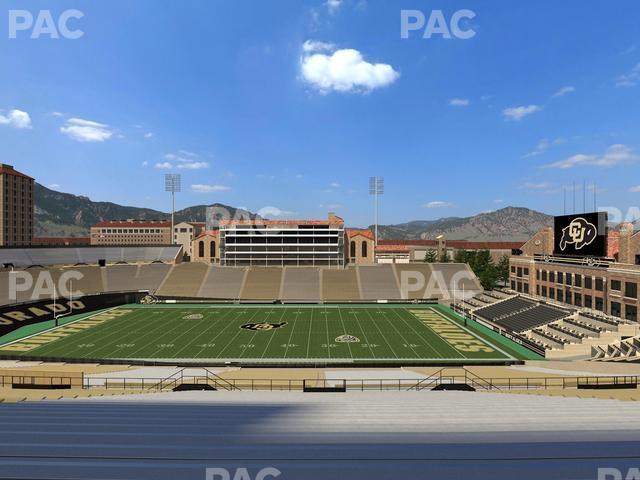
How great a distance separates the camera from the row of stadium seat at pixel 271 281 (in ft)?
181

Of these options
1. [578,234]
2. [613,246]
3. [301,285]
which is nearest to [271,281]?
[301,285]

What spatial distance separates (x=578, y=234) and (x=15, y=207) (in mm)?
150061

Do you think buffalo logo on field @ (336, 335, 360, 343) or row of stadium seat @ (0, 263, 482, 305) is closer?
buffalo logo on field @ (336, 335, 360, 343)

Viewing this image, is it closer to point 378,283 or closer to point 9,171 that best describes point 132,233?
point 9,171

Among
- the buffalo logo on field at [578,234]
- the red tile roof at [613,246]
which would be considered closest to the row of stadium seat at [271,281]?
the buffalo logo on field at [578,234]

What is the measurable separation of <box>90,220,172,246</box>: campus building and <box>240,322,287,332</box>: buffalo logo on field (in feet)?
397

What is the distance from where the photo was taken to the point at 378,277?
62.0 metres

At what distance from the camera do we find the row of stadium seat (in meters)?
55.2

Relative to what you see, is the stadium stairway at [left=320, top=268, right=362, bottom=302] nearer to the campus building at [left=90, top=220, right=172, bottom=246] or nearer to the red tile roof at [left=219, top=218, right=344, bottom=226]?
the red tile roof at [left=219, top=218, right=344, bottom=226]

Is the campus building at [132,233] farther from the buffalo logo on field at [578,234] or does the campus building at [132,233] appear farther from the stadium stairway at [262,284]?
the buffalo logo on field at [578,234]

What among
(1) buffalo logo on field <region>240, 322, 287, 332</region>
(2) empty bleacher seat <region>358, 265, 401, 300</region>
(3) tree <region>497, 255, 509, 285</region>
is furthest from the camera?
(3) tree <region>497, 255, 509, 285</region>

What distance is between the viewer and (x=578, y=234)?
39844 mm

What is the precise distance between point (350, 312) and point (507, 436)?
129ft

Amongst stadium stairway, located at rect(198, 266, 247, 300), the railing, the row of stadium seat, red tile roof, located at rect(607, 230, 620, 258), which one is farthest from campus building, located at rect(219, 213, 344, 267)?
the railing
